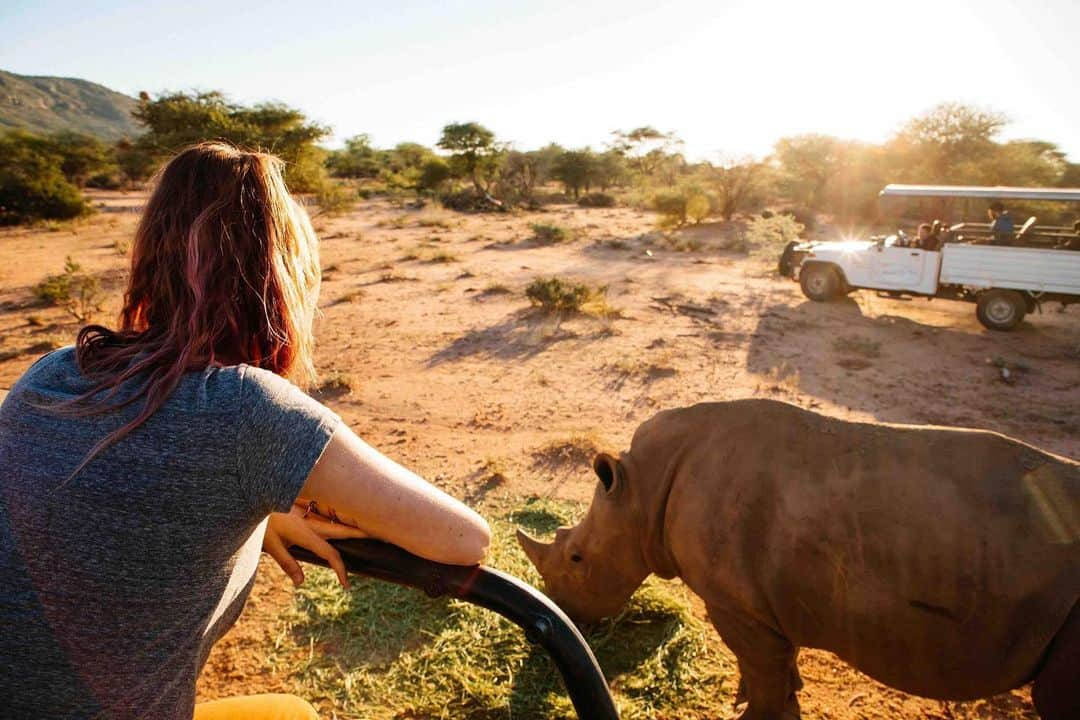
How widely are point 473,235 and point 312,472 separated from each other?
21.3 meters

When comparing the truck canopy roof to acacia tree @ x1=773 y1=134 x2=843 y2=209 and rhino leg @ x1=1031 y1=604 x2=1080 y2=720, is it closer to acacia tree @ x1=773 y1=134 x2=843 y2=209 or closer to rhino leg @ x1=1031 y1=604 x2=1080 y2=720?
rhino leg @ x1=1031 y1=604 x2=1080 y2=720

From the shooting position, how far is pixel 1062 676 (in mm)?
2129

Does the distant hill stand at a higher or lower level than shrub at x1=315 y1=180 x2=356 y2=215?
higher

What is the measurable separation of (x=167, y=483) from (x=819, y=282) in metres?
13.5

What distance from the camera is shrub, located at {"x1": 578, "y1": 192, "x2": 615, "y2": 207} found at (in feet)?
122

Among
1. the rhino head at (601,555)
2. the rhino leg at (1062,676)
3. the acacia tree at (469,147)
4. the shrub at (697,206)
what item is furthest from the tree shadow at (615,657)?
the acacia tree at (469,147)

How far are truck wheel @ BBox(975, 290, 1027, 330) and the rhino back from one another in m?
10.7

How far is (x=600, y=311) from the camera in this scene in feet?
36.5

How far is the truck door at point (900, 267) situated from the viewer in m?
11.3

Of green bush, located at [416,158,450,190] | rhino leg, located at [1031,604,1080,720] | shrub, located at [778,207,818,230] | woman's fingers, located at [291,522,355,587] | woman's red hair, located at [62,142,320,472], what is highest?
green bush, located at [416,158,450,190]

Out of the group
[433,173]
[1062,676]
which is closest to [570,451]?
[1062,676]

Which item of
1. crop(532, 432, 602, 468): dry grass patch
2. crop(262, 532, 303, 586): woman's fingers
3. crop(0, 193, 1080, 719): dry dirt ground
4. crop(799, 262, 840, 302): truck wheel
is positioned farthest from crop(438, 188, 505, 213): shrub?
crop(262, 532, 303, 586): woman's fingers

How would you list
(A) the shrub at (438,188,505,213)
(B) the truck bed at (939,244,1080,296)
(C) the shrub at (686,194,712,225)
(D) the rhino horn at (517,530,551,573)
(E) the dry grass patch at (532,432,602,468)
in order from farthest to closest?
(A) the shrub at (438,188,505,213) < (C) the shrub at (686,194,712,225) < (B) the truck bed at (939,244,1080,296) < (E) the dry grass patch at (532,432,602,468) < (D) the rhino horn at (517,530,551,573)

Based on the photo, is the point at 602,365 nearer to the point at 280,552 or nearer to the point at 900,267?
the point at 900,267
